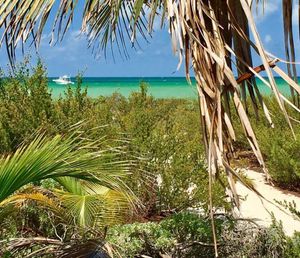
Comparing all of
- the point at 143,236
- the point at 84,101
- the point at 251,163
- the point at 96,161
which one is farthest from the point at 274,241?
the point at 251,163

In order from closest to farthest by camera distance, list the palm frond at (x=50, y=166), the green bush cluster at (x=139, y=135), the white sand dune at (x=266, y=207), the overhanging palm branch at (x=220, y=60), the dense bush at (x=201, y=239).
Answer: the overhanging palm branch at (x=220, y=60)
the palm frond at (x=50, y=166)
the dense bush at (x=201, y=239)
the green bush cluster at (x=139, y=135)
the white sand dune at (x=266, y=207)

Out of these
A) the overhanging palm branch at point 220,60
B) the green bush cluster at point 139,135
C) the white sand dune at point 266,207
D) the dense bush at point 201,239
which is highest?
the overhanging palm branch at point 220,60

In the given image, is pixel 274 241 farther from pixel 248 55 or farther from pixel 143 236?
pixel 248 55

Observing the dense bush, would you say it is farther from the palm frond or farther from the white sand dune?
the palm frond

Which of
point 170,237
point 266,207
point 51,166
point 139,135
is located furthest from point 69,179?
point 266,207

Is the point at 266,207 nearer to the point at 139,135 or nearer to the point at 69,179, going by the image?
the point at 139,135

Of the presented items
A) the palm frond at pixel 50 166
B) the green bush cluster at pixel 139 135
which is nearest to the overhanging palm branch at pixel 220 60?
the palm frond at pixel 50 166

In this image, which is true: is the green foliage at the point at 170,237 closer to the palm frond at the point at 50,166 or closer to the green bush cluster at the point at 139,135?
the green bush cluster at the point at 139,135

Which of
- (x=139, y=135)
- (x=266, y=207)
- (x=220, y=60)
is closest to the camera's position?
(x=220, y=60)

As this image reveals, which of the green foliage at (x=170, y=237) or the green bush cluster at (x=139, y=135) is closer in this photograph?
the green foliage at (x=170, y=237)

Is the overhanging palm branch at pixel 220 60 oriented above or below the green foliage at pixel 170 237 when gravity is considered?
above

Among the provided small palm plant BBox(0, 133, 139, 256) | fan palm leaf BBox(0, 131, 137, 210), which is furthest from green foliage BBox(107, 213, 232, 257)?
fan palm leaf BBox(0, 131, 137, 210)

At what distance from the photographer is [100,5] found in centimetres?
575

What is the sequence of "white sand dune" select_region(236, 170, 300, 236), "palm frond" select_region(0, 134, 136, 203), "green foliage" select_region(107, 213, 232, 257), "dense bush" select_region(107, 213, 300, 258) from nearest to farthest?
"palm frond" select_region(0, 134, 136, 203) < "green foliage" select_region(107, 213, 232, 257) < "dense bush" select_region(107, 213, 300, 258) < "white sand dune" select_region(236, 170, 300, 236)
